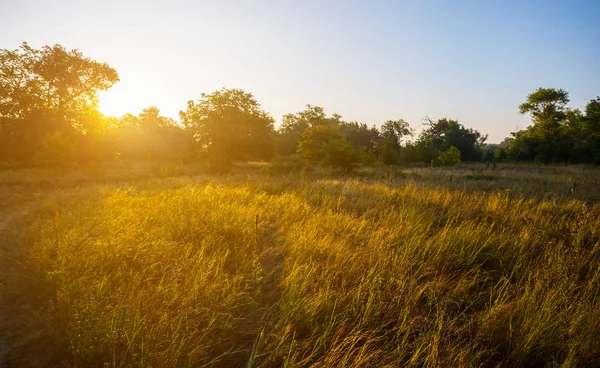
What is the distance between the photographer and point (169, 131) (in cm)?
3512

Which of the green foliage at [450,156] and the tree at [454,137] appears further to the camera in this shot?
the tree at [454,137]

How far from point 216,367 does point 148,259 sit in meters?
1.91

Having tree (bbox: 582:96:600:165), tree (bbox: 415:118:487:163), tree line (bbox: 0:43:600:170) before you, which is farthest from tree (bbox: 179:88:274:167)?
tree (bbox: 582:96:600:165)

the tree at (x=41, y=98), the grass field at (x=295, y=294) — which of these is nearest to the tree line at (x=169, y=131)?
the tree at (x=41, y=98)

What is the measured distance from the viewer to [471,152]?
55.4 meters

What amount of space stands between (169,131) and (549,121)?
50980mm

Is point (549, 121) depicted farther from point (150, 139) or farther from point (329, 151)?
point (150, 139)

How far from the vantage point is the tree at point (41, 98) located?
19922 mm

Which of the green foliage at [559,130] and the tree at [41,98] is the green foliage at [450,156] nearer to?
the green foliage at [559,130]

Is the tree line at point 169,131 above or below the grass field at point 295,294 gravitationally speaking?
above

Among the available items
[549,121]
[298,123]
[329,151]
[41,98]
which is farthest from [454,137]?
[41,98]

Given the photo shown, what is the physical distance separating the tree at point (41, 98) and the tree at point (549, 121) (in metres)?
54.4

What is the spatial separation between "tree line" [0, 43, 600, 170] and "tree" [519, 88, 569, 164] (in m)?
0.11

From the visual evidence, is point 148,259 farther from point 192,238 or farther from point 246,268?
point 246,268
